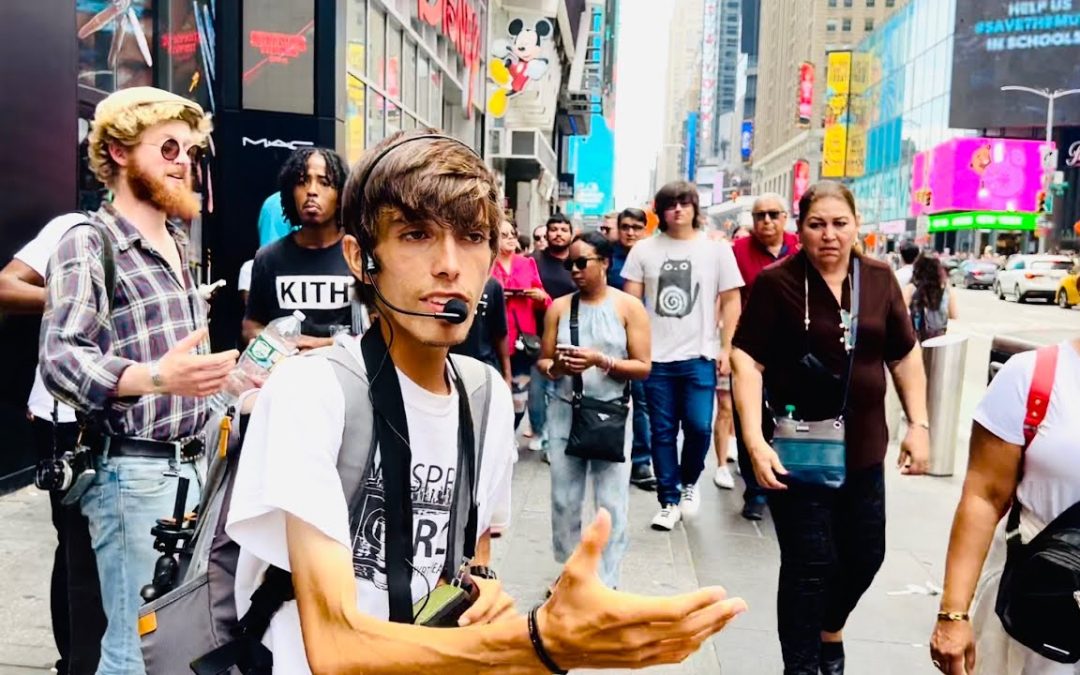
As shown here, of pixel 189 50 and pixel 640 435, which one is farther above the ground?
pixel 189 50

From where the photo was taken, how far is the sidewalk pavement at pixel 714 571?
4.47 meters

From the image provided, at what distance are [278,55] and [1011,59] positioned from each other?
71358 mm

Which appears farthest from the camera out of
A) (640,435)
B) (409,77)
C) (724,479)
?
(409,77)

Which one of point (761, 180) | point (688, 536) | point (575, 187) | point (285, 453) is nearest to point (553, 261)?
point (688, 536)

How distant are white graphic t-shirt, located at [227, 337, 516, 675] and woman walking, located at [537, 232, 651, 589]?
3.24 m

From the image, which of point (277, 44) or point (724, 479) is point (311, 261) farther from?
point (277, 44)

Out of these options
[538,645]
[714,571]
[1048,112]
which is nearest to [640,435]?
[714,571]

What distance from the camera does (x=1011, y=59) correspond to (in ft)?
228

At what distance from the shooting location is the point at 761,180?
158 m

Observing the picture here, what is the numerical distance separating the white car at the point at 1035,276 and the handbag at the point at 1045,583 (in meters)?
37.6

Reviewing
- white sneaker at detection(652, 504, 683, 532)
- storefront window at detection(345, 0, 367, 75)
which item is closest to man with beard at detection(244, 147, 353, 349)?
white sneaker at detection(652, 504, 683, 532)

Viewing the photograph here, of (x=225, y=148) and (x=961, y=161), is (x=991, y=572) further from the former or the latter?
(x=961, y=161)

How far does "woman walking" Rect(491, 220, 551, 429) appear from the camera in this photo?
27.2 feet

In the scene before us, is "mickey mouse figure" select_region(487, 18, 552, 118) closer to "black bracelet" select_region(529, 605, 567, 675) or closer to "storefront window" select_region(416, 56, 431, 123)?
"storefront window" select_region(416, 56, 431, 123)
